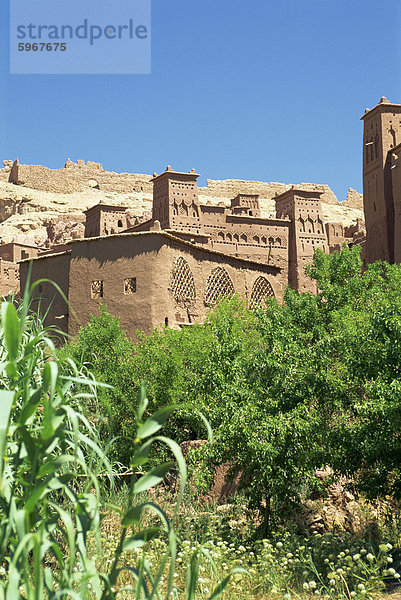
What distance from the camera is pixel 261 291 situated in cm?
2486

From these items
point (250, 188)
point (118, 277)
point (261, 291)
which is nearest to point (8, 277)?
point (118, 277)

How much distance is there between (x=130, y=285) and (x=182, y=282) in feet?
5.77

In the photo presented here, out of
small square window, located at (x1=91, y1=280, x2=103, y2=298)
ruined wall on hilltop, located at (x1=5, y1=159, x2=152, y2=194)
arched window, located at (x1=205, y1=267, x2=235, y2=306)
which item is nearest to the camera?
small square window, located at (x1=91, y1=280, x2=103, y2=298)

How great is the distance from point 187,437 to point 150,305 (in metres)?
6.69

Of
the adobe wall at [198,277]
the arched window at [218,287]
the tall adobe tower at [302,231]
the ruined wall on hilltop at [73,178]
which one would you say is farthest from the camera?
the ruined wall on hilltop at [73,178]

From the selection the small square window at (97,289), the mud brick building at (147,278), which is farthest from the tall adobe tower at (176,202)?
the small square window at (97,289)

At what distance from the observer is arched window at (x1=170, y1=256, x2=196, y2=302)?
2180cm

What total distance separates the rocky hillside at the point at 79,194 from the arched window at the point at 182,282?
30277mm

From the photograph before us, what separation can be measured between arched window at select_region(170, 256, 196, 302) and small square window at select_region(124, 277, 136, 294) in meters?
1.24

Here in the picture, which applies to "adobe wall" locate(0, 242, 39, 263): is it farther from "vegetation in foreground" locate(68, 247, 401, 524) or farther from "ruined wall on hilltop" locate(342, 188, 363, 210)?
"ruined wall on hilltop" locate(342, 188, 363, 210)

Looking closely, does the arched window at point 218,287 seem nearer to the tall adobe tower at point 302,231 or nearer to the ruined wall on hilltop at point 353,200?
the tall adobe tower at point 302,231

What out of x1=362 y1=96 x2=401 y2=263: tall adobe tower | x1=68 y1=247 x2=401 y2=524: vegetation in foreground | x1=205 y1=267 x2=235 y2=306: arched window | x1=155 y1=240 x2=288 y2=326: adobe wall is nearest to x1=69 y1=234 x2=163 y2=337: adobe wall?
x1=155 y1=240 x2=288 y2=326: adobe wall

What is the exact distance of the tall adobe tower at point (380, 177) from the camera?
31622 millimetres

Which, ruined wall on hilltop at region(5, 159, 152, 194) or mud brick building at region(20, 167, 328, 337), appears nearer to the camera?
mud brick building at region(20, 167, 328, 337)
